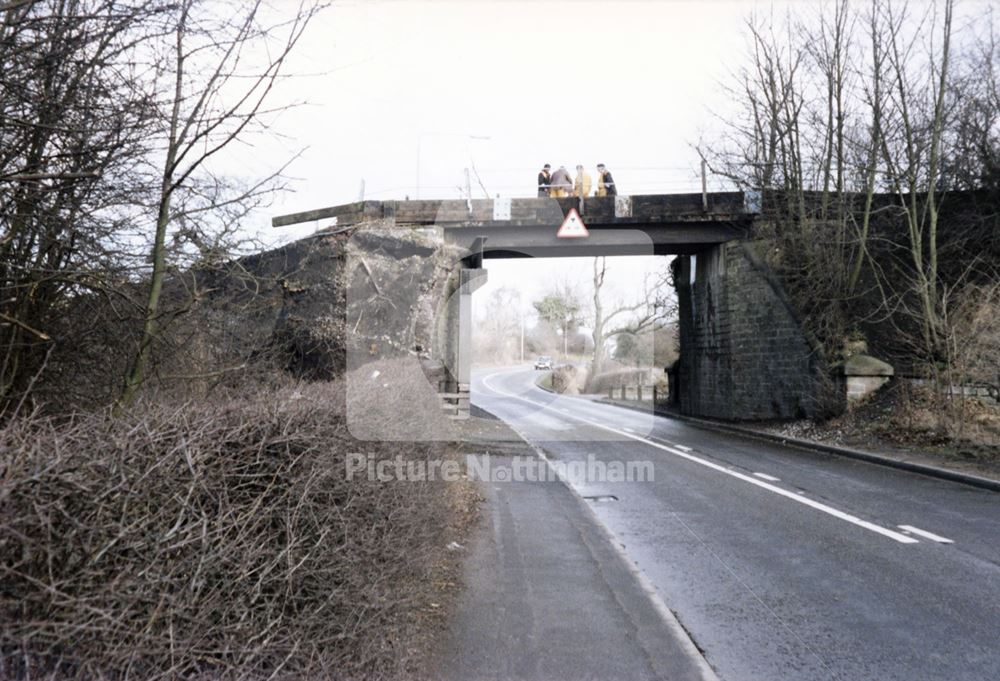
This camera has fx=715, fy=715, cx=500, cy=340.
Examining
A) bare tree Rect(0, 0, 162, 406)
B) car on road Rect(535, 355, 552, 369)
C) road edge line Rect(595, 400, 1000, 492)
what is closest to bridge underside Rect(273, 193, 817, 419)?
road edge line Rect(595, 400, 1000, 492)

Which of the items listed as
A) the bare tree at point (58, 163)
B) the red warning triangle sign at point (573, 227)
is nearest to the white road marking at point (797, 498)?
the red warning triangle sign at point (573, 227)

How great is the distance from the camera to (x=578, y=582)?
18.5ft

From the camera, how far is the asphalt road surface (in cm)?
446

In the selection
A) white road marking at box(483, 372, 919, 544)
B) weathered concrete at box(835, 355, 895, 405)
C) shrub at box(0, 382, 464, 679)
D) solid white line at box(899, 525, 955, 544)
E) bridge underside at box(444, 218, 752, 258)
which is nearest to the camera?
shrub at box(0, 382, 464, 679)

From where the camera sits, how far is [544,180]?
69.9 feet

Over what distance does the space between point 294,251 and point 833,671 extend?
9.37 m

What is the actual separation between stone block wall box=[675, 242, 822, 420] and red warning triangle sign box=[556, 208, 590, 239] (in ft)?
14.4

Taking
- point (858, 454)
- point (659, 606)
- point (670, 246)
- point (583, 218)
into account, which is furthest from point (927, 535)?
point (670, 246)

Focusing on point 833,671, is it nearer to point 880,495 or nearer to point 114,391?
point 114,391

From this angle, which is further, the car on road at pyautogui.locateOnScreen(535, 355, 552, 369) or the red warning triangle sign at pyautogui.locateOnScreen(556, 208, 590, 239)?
the car on road at pyautogui.locateOnScreen(535, 355, 552, 369)

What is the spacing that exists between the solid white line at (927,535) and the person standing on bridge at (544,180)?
573 inches

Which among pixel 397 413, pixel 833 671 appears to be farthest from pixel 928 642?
pixel 397 413

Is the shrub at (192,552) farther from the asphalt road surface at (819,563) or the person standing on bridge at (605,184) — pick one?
the person standing on bridge at (605,184)

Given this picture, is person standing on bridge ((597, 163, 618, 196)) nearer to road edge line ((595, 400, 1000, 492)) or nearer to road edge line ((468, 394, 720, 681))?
road edge line ((595, 400, 1000, 492))
